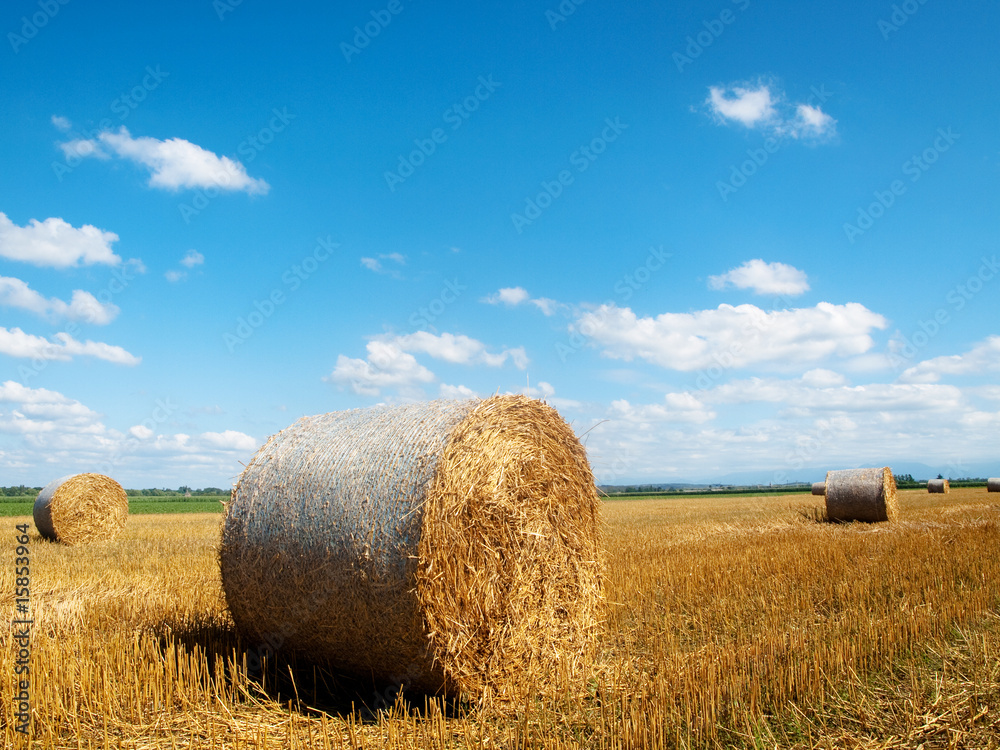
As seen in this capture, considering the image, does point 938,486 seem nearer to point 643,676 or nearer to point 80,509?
point 643,676

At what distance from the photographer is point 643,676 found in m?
5.23

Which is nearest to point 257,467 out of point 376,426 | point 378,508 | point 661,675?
point 376,426

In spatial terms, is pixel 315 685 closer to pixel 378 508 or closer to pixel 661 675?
pixel 378 508

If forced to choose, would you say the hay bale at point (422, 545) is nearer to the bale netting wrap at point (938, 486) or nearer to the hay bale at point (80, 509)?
the hay bale at point (80, 509)

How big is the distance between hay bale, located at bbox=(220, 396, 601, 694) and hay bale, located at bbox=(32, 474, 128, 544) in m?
13.0

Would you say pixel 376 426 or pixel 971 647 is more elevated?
pixel 376 426

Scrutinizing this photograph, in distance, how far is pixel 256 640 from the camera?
591 centimetres

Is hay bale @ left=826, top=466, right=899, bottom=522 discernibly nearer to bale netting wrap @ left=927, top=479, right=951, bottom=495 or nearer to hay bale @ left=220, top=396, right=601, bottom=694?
hay bale @ left=220, top=396, right=601, bottom=694

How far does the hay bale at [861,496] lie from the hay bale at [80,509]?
1890cm

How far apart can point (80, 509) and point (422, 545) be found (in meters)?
15.5

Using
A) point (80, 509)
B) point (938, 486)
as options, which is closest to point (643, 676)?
point (80, 509)

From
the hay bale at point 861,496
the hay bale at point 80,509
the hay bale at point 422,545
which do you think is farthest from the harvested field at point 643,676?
the hay bale at point 861,496

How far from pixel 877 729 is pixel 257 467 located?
4969mm

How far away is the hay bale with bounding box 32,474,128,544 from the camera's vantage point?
52.9ft
